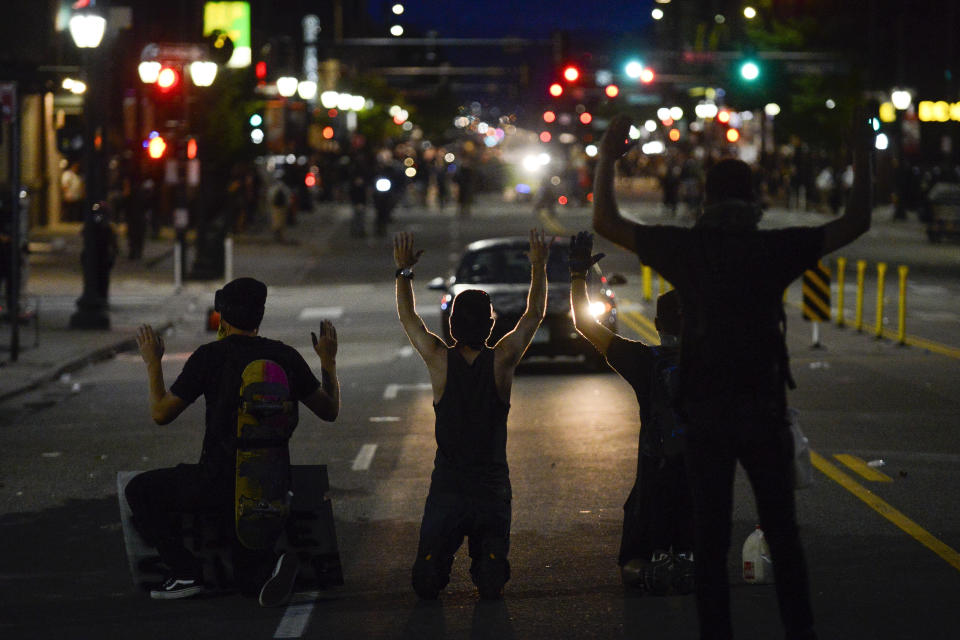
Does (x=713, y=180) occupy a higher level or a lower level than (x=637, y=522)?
higher

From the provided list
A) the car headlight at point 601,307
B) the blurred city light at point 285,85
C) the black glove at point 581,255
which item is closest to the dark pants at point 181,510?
the black glove at point 581,255

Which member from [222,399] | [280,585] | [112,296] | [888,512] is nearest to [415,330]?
[222,399]

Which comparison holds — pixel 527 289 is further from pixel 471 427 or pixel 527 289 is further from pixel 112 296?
pixel 112 296

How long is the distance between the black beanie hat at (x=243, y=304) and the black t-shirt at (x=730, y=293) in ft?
7.24

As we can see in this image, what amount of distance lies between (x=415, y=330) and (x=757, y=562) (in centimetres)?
196

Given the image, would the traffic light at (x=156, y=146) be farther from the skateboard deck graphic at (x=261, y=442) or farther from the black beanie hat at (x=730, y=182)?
the black beanie hat at (x=730, y=182)

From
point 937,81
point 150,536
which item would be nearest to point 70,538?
point 150,536

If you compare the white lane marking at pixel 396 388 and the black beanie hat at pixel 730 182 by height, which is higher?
the black beanie hat at pixel 730 182

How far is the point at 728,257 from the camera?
6.08 m

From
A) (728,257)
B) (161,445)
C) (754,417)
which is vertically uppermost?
(728,257)

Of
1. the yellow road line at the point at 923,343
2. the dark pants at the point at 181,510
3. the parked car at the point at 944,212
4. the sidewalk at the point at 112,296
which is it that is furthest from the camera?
the parked car at the point at 944,212

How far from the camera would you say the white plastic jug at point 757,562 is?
8453 millimetres

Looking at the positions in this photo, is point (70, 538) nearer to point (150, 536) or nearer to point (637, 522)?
point (150, 536)

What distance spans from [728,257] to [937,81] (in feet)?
213
